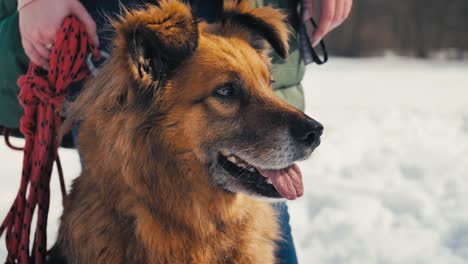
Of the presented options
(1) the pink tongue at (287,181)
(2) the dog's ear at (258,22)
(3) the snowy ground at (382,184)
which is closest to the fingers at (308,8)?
(2) the dog's ear at (258,22)

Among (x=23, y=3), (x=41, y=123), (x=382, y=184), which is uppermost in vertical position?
(x=23, y=3)

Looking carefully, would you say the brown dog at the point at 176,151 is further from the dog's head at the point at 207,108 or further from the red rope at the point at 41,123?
the red rope at the point at 41,123

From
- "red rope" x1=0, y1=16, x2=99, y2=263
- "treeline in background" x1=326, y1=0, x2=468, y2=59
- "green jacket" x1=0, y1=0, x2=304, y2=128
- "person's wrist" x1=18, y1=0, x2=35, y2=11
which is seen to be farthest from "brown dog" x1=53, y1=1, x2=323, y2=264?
"treeline in background" x1=326, y1=0, x2=468, y2=59

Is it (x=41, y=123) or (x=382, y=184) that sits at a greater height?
(x=41, y=123)

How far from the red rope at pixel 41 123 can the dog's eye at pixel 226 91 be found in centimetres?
56

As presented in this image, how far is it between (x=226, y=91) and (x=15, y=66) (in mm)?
1007

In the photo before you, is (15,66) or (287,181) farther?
(15,66)

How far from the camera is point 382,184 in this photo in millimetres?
5453

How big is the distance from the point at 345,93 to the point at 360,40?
7.92 meters

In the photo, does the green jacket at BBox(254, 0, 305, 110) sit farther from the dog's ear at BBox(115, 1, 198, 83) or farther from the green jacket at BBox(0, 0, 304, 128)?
the dog's ear at BBox(115, 1, 198, 83)

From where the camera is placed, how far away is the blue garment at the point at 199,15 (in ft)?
8.31

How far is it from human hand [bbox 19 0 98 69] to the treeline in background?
17210 millimetres

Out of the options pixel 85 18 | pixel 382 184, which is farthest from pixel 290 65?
pixel 382 184

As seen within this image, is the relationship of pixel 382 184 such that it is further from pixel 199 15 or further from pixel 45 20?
pixel 45 20
